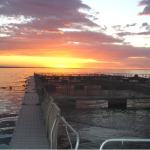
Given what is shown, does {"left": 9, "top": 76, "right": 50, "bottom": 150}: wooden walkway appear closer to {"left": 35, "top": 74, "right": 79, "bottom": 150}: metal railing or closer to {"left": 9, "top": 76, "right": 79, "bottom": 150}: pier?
{"left": 9, "top": 76, "right": 79, "bottom": 150}: pier

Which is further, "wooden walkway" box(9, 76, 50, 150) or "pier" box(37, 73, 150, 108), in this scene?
"pier" box(37, 73, 150, 108)

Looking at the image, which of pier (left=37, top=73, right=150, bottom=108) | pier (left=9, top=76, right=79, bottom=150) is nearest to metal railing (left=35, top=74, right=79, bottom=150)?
pier (left=9, top=76, right=79, bottom=150)

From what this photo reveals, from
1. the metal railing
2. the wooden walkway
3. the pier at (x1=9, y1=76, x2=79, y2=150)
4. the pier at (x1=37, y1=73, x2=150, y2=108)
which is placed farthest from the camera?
the pier at (x1=37, y1=73, x2=150, y2=108)

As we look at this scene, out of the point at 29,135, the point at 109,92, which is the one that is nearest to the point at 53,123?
the point at 29,135

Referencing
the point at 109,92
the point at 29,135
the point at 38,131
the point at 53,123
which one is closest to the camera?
the point at 53,123

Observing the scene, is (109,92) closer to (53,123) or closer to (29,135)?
(29,135)

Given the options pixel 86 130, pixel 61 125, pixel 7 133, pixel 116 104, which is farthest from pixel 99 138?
pixel 116 104

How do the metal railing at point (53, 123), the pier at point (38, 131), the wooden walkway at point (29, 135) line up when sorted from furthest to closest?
1. the wooden walkway at point (29, 135)
2. the pier at point (38, 131)
3. the metal railing at point (53, 123)

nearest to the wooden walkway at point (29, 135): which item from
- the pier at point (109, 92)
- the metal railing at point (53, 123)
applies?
the metal railing at point (53, 123)

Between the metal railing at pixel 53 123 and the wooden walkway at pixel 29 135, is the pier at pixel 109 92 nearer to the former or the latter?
the wooden walkway at pixel 29 135

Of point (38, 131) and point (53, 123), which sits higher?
point (53, 123)

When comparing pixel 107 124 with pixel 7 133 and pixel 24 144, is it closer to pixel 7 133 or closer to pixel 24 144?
pixel 7 133

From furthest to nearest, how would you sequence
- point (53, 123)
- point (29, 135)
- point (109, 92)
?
point (109, 92)
point (29, 135)
point (53, 123)

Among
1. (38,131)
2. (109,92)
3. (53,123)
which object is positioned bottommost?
(109,92)
